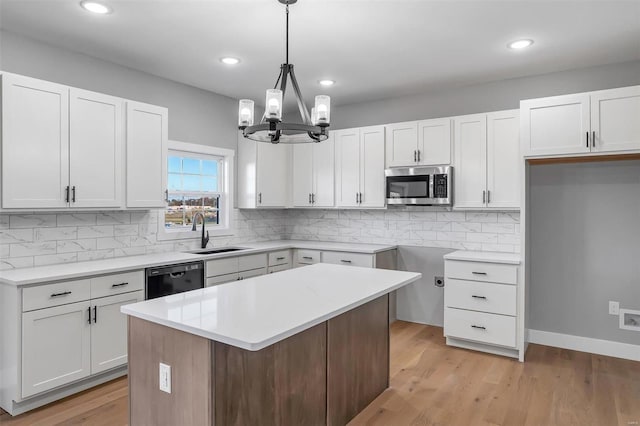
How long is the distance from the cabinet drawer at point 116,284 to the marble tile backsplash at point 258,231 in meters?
0.57

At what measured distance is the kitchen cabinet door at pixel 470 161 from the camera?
3.95 m

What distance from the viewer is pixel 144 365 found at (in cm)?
195

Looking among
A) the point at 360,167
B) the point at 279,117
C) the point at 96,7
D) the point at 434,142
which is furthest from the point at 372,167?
the point at 96,7

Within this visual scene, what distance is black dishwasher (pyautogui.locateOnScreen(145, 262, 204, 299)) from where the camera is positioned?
131 inches

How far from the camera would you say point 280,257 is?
4691 mm

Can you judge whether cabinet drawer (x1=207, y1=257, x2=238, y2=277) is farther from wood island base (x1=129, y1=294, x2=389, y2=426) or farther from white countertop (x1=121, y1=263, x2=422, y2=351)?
wood island base (x1=129, y1=294, x2=389, y2=426)

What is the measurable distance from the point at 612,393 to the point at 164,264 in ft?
11.9

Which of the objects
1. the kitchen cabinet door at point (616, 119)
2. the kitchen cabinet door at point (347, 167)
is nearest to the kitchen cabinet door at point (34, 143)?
the kitchen cabinet door at point (347, 167)

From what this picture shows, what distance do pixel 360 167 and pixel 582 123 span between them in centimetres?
221

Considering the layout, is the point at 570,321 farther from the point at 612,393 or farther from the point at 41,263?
the point at 41,263

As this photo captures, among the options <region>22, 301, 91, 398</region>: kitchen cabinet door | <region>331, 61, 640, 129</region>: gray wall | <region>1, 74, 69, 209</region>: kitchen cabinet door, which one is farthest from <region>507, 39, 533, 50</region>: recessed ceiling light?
<region>22, 301, 91, 398</region>: kitchen cabinet door

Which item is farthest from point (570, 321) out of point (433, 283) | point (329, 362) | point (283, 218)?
point (283, 218)

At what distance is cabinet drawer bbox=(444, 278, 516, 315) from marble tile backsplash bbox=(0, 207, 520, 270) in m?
0.66

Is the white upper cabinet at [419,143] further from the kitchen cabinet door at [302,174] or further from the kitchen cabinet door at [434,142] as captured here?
the kitchen cabinet door at [302,174]
